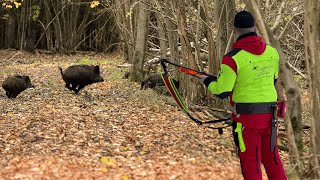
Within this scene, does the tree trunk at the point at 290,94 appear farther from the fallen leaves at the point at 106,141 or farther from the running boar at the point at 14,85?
the running boar at the point at 14,85

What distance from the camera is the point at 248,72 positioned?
4.25 metres

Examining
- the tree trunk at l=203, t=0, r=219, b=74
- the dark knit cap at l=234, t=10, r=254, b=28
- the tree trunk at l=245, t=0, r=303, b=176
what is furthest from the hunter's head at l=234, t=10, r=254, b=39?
the tree trunk at l=203, t=0, r=219, b=74

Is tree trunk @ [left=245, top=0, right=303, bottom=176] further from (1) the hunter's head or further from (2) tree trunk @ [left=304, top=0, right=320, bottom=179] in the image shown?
(1) the hunter's head

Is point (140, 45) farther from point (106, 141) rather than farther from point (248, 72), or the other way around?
point (248, 72)

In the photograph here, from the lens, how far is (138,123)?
919 cm

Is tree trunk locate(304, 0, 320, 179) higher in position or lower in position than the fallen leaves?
higher

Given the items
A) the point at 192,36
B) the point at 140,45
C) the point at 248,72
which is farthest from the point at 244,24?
the point at 140,45

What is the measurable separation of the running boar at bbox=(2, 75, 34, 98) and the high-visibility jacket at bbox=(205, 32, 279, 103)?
8063mm

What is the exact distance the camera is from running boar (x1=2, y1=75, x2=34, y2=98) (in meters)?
11.2

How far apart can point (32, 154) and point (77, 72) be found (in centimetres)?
539

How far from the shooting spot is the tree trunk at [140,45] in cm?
1488

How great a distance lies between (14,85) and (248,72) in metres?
8.40

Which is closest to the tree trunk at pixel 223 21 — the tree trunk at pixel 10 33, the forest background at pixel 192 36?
the forest background at pixel 192 36

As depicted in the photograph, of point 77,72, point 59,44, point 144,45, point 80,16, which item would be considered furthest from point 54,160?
point 80,16
